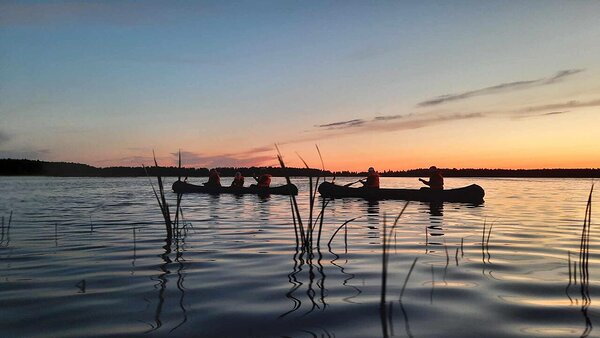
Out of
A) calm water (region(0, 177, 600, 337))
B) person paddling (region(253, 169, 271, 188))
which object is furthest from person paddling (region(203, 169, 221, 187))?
calm water (region(0, 177, 600, 337))

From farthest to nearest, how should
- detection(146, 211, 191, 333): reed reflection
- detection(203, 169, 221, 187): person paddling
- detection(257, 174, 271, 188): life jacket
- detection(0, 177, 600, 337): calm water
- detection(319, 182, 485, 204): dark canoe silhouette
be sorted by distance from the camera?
detection(203, 169, 221, 187): person paddling → detection(257, 174, 271, 188): life jacket → detection(319, 182, 485, 204): dark canoe silhouette → detection(146, 211, 191, 333): reed reflection → detection(0, 177, 600, 337): calm water

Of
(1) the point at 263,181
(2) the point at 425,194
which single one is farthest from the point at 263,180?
(2) the point at 425,194

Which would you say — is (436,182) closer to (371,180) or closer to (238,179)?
(371,180)

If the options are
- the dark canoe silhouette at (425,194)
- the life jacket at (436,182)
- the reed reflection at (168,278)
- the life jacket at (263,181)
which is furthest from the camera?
the life jacket at (263,181)

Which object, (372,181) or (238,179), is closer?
(372,181)

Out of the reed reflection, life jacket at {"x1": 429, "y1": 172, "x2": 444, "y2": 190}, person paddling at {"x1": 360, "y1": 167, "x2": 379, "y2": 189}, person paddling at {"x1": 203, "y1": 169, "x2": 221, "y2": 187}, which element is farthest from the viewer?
person paddling at {"x1": 203, "y1": 169, "x2": 221, "y2": 187}

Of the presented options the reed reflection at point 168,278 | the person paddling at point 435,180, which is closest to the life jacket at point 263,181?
the person paddling at point 435,180

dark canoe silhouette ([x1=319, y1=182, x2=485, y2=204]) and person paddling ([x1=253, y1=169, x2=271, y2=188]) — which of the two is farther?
person paddling ([x1=253, y1=169, x2=271, y2=188])

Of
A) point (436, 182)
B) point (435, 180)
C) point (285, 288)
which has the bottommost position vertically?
point (285, 288)

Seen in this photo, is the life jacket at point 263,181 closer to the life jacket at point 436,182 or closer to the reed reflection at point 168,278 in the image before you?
the life jacket at point 436,182

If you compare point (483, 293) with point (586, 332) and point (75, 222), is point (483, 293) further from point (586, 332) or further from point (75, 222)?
point (75, 222)

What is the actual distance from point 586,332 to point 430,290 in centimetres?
177

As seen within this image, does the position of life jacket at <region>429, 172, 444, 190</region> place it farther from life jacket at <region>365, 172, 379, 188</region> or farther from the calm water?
the calm water

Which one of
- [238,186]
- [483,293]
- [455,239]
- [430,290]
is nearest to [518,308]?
[483,293]
